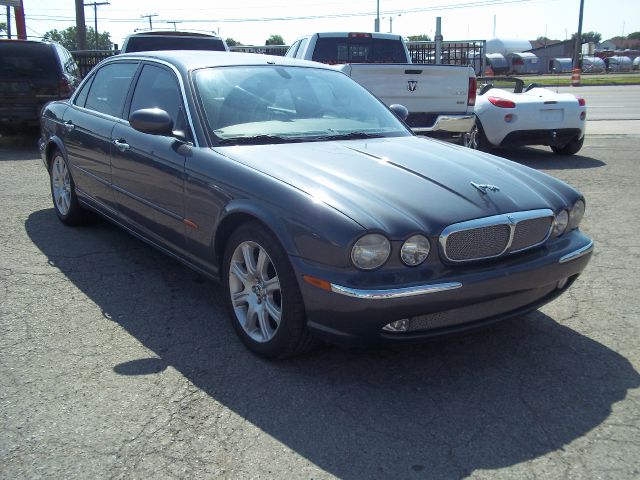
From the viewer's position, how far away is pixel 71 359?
11.5ft

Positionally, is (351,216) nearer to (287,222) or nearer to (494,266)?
(287,222)

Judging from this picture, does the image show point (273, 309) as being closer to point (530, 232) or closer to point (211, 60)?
point (530, 232)

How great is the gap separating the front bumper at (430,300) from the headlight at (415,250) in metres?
0.10

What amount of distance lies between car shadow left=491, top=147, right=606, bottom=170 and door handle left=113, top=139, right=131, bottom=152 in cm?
641

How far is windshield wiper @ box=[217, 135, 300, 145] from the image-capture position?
Answer: 392cm

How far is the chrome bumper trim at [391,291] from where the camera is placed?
289cm

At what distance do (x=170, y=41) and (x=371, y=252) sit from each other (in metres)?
9.89

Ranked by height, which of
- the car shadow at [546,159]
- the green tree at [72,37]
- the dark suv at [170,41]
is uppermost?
the green tree at [72,37]

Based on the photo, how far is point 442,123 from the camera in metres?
8.27

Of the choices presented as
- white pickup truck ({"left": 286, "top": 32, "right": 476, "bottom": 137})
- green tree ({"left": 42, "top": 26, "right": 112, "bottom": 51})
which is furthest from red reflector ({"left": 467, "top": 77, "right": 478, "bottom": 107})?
green tree ({"left": 42, "top": 26, "right": 112, "bottom": 51})

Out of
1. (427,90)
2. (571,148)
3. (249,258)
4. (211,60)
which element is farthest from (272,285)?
(571,148)

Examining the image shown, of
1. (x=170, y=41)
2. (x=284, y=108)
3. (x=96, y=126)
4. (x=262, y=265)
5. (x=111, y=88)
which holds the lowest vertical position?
(x=262, y=265)

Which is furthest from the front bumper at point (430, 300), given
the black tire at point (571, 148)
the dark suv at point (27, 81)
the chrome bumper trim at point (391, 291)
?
the dark suv at point (27, 81)

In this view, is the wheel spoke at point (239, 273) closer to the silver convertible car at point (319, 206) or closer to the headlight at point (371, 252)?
the silver convertible car at point (319, 206)
